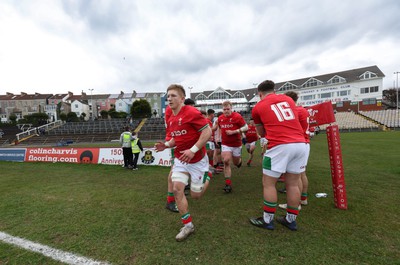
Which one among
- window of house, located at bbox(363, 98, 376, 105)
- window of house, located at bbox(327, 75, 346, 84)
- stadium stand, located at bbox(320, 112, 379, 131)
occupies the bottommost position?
stadium stand, located at bbox(320, 112, 379, 131)

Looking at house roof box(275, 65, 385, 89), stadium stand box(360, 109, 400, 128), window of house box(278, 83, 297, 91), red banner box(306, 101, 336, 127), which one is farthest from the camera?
window of house box(278, 83, 297, 91)

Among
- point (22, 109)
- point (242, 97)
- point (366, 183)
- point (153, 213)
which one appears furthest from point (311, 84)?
point (22, 109)

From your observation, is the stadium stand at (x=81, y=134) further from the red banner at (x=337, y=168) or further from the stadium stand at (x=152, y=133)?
the red banner at (x=337, y=168)

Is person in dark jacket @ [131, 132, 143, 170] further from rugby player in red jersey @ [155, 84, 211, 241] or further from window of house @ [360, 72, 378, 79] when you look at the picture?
window of house @ [360, 72, 378, 79]

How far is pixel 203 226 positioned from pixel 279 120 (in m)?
2.07

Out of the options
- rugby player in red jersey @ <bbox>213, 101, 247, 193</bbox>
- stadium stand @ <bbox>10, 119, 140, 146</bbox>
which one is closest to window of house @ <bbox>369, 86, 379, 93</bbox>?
stadium stand @ <bbox>10, 119, 140, 146</bbox>

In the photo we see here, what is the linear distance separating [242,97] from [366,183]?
2509 inches

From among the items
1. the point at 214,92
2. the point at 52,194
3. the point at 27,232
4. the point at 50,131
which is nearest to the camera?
the point at 27,232

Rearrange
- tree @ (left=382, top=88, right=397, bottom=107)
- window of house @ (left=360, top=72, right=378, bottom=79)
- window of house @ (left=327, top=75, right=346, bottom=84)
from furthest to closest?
tree @ (left=382, top=88, right=397, bottom=107) < window of house @ (left=327, top=75, right=346, bottom=84) < window of house @ (left=360, top=72, right=378, bottom=79)

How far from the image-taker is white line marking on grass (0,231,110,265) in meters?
2.49

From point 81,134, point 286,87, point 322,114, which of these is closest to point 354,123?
point 286,87

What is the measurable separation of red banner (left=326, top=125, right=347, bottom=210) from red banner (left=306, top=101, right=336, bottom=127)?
262 millimetres

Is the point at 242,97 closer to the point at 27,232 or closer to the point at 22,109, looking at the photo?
the point at 27,232

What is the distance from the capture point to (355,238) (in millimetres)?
2852
